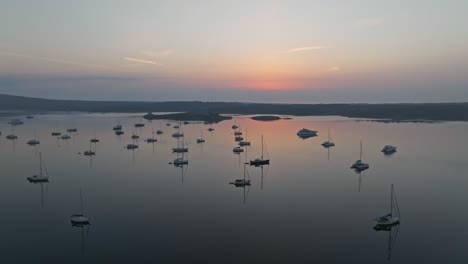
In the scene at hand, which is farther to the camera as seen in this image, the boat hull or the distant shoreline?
the distant shoreline

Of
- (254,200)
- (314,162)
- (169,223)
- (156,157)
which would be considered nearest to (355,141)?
(314,162)

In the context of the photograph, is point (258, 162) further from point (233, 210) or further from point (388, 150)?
point (233, 210)

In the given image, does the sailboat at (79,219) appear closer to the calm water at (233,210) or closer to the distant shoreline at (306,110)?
the calm water at (233,210)

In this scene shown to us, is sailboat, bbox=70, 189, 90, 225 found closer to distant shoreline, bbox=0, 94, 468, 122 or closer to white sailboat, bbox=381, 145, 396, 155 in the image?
white sailboat, bbox=381, 145, 396, 155

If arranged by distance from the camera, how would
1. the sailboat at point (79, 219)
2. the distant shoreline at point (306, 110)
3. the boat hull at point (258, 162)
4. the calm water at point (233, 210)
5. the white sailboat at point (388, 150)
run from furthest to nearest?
1. the distant shoreline at point (306, 110)
2. the white sailboat at point (388, 150)
3. the boat hull at point (258, 162)
4. the sailboat at point (79, 219)
5. the calm water at point (233, 210)

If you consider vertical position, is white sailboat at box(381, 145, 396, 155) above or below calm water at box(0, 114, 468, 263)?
above

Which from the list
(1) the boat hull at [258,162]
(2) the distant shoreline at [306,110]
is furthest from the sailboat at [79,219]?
(2) the distant shoreline at [306,110]

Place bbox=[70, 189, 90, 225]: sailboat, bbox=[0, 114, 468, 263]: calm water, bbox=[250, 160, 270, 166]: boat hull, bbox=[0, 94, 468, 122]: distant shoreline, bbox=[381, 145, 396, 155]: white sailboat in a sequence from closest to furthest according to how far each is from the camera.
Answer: bbox=[0, 114, 468, 263]: calm water < bbox=[70, 189, 90, 225]: sailboat < bbox=[250, 160, 270, 166]: boat hull < bbox=[381, 145, 396, 155]: white sailboat < bbox=[0, 94, 468, 122]: distant shoreline

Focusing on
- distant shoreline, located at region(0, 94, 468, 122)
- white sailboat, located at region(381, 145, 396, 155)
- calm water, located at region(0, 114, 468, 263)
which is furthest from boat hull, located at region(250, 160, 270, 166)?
distant shoreline, located at region(0, 94, 468, 122)

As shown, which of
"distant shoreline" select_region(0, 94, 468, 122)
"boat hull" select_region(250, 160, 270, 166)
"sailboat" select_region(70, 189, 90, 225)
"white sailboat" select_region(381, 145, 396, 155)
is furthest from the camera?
"distant shoreline" select_region(0, 94, 468, 122)
